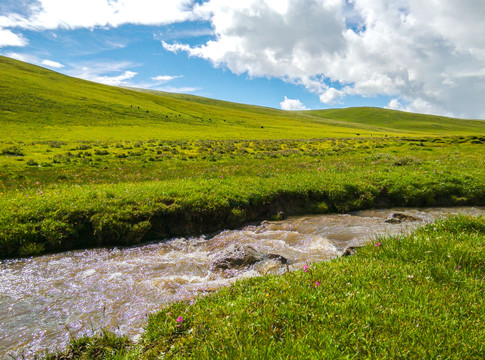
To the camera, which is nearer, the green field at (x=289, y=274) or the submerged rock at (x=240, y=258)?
the green field at (x=289, y=274)

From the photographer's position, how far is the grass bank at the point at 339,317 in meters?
Result: 3.87

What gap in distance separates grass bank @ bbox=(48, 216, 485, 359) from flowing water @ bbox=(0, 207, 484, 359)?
122cm

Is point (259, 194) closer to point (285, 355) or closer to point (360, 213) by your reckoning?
point (360, 213)

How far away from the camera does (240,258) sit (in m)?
9.14

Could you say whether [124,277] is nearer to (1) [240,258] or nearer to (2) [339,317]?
(1) [240,258]

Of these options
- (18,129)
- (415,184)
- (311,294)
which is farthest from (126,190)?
(18,129)

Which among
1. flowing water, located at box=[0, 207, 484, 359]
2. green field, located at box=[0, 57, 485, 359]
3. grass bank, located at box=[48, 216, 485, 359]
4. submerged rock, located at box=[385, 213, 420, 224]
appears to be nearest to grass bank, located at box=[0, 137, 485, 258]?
green field, located at box=[0, 57, 485, 359]

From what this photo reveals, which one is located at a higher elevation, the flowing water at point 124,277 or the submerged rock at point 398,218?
the submerged rock at point 398,218

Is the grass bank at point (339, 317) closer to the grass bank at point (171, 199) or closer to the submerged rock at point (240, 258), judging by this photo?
the submerged rock at point (240, 258)

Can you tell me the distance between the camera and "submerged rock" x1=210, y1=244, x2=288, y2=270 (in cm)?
905

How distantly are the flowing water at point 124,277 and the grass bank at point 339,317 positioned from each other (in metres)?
1.22

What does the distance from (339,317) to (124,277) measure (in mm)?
6915

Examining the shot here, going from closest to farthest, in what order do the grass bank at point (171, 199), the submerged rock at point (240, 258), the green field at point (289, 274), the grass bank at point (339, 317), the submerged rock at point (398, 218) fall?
the grass bank at point (339, 317)
the green field at point (289, 274)
the submerged rock at point (240, 258)
the grass bank at point (171, 199)
the submerged rock at point (398, 218)

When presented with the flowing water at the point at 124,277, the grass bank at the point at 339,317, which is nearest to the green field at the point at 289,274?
the grass bank at the point at 339,317
